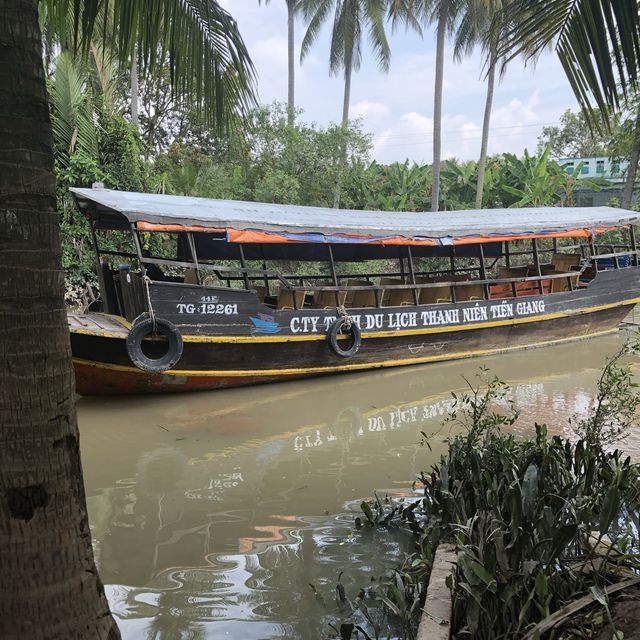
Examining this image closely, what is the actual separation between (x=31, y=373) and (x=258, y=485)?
323 centimetres

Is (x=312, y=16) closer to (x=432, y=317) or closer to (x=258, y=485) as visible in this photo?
(x=432, y=317)

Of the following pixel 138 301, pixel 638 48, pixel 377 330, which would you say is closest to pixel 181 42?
pixel 638 48

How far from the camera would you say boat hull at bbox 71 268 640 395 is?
6.65 meters

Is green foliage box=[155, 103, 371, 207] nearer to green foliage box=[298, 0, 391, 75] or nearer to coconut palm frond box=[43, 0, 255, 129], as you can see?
green foliage box=[298, 0, 391, 75]

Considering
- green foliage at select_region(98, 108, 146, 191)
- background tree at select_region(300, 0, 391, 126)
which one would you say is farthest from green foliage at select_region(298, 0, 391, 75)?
green foliage at select_region(98, 108, 146, 191)

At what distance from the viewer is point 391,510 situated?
3.67 meters

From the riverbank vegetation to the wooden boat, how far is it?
4.07 metres

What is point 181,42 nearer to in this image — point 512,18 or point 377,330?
point 512,18

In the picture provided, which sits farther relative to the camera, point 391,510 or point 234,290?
point 234,290

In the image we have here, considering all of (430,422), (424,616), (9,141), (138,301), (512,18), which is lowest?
(430,422)

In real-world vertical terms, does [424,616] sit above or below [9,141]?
below

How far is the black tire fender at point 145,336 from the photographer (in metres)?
6.32

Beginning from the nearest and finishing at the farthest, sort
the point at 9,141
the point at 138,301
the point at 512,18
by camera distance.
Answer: the point at 9,141
the point at 512,18
the point at 138,301

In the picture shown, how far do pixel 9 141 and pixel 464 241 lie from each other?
784 cm
